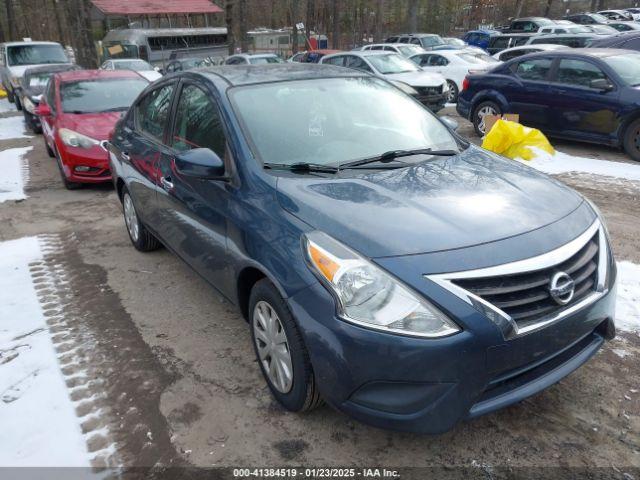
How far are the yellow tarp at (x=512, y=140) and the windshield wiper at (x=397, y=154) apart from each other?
480cm

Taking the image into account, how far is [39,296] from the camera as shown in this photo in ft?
14.2

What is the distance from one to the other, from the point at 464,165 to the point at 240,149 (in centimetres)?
133

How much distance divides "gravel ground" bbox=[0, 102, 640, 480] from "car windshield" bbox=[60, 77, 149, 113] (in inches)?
176

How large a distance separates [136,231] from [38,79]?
36.9ft

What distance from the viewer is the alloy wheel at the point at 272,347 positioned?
2.66 m

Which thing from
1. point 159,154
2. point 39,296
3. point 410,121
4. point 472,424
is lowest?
point 39,296

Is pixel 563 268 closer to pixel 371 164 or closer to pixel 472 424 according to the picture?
pixel 472 424

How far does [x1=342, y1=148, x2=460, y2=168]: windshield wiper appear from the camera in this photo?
10.2ft

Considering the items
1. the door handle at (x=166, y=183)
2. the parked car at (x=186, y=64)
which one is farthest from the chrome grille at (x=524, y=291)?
the parked car at (x=186, y=64)

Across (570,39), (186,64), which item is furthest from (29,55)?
(570,39)

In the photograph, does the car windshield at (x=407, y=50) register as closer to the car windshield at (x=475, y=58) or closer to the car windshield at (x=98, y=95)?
the car windshield at (x=475, y=58)

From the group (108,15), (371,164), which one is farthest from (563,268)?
(108,15)

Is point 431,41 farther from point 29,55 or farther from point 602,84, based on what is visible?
point 602,84

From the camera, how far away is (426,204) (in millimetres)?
2555
